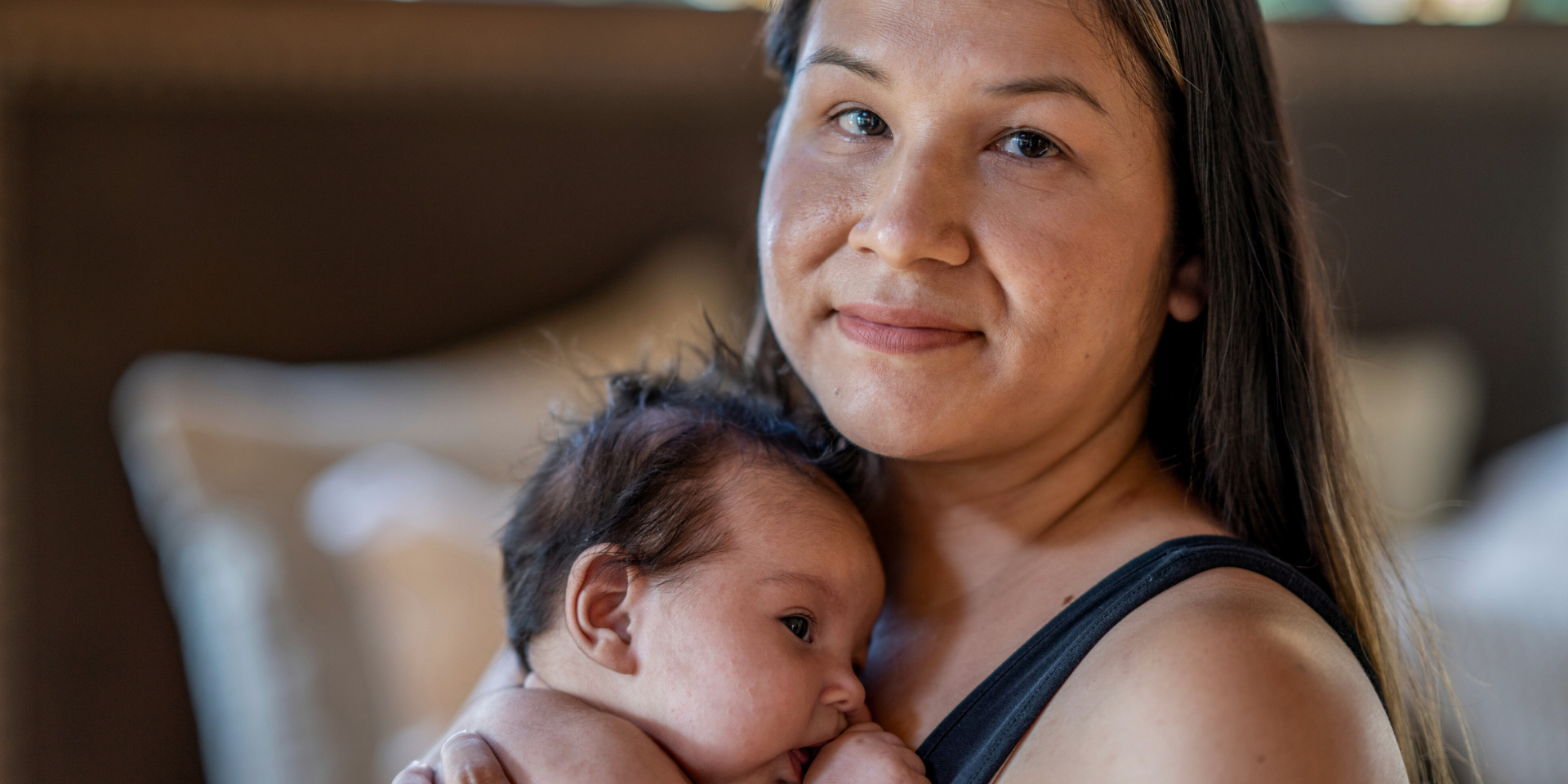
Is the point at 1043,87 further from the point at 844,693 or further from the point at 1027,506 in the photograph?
the point at 844,693

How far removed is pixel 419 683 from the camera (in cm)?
209

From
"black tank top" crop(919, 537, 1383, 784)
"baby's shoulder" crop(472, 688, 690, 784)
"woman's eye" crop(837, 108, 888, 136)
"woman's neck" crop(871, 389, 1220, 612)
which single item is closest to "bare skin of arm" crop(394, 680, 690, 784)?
"baby's shoulder" crop(472, 688, 690, 784)

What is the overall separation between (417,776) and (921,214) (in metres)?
0.61

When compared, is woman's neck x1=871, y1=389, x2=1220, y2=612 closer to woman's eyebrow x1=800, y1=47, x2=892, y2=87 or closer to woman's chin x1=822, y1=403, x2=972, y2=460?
woman's chin x1=822, y1=403, x2=972, y2=460

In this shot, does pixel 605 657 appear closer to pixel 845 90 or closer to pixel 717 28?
pixel 845 90

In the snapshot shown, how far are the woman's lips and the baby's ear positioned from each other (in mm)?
274

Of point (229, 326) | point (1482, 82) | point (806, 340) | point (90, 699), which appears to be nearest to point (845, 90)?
point (806, 340)

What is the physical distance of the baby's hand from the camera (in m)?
0.89

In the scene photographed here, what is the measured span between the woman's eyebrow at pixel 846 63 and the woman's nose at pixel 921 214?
0.07 metres

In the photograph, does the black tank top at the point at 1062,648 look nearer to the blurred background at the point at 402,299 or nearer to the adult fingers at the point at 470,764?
the adult fingers at the point at 470,764

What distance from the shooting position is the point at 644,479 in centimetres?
98

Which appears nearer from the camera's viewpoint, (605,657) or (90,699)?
(605,657)

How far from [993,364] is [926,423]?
0.24ft

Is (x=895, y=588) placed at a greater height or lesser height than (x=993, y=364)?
lesser
